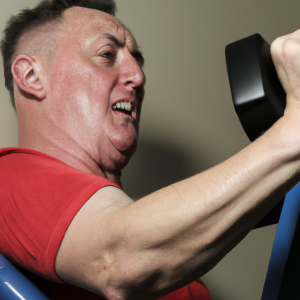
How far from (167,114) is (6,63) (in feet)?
2.22

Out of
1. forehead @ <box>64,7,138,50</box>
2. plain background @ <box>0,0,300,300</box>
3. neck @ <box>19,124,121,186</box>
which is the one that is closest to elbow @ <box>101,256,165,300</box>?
neck @ <box>19,124,121,186</box>

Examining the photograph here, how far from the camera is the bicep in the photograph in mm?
493

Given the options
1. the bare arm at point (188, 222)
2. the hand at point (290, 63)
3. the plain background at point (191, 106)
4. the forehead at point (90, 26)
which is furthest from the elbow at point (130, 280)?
the plain background at point (191, 106)

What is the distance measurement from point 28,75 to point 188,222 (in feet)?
2.31

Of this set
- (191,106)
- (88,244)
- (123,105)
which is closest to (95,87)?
(123,105)

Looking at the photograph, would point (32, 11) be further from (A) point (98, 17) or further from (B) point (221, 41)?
(B) point (221, 41)

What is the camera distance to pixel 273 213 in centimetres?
80

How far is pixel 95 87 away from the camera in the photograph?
934 millimetres

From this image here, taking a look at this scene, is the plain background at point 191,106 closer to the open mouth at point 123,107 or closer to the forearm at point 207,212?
the open mouth at point 123,107

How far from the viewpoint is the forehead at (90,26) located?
981 mm

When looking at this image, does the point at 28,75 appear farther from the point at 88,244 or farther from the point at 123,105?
the point at 88,244

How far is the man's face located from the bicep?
1.30 feet

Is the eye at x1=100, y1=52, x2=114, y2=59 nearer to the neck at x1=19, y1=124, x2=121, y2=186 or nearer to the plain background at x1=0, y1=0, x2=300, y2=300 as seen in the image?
the neck at x1=19, y1=124, x2=121, y2=186

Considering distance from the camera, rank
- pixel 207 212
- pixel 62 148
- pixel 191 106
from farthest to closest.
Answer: pixel 191 106, pixel 62 148, pixel 207 212
